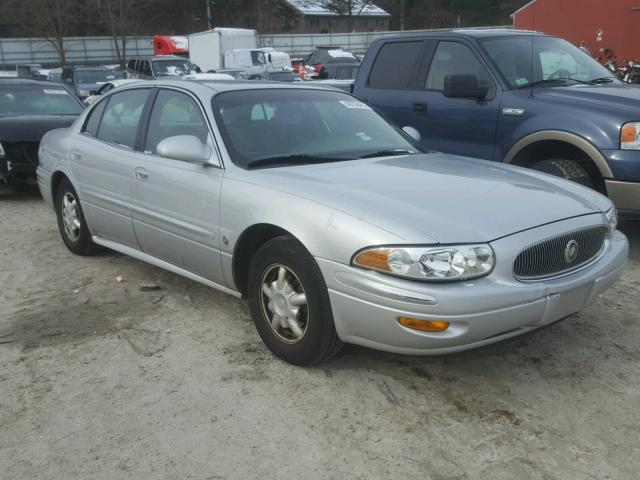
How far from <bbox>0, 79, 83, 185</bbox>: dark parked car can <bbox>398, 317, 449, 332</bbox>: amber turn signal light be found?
21.1 ft

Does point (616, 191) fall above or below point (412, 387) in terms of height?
above

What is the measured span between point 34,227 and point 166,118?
3.06 m

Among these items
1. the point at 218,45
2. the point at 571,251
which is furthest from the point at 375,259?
the point at 218,45

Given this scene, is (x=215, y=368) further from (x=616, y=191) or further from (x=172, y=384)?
(x=616, y=191)

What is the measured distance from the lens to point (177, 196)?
159 inches

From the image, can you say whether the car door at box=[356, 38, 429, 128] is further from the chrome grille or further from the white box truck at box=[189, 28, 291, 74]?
the white box truck at box=[189, 28, 291, 74]

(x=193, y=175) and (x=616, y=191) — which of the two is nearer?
(x=193, y=175)

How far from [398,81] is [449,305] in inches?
171

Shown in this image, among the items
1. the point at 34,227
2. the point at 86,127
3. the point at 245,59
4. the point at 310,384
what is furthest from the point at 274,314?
the point at 245,59

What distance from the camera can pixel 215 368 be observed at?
3504mm

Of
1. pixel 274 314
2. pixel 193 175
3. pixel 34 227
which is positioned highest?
pixel 193 175

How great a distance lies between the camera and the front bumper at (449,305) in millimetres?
2834

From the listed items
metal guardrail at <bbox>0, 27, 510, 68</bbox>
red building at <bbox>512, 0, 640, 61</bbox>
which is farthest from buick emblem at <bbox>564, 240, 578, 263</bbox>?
metal guardrail at <bbox>0, 27, 510, 68</bbox>

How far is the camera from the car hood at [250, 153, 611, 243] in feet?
9.84
